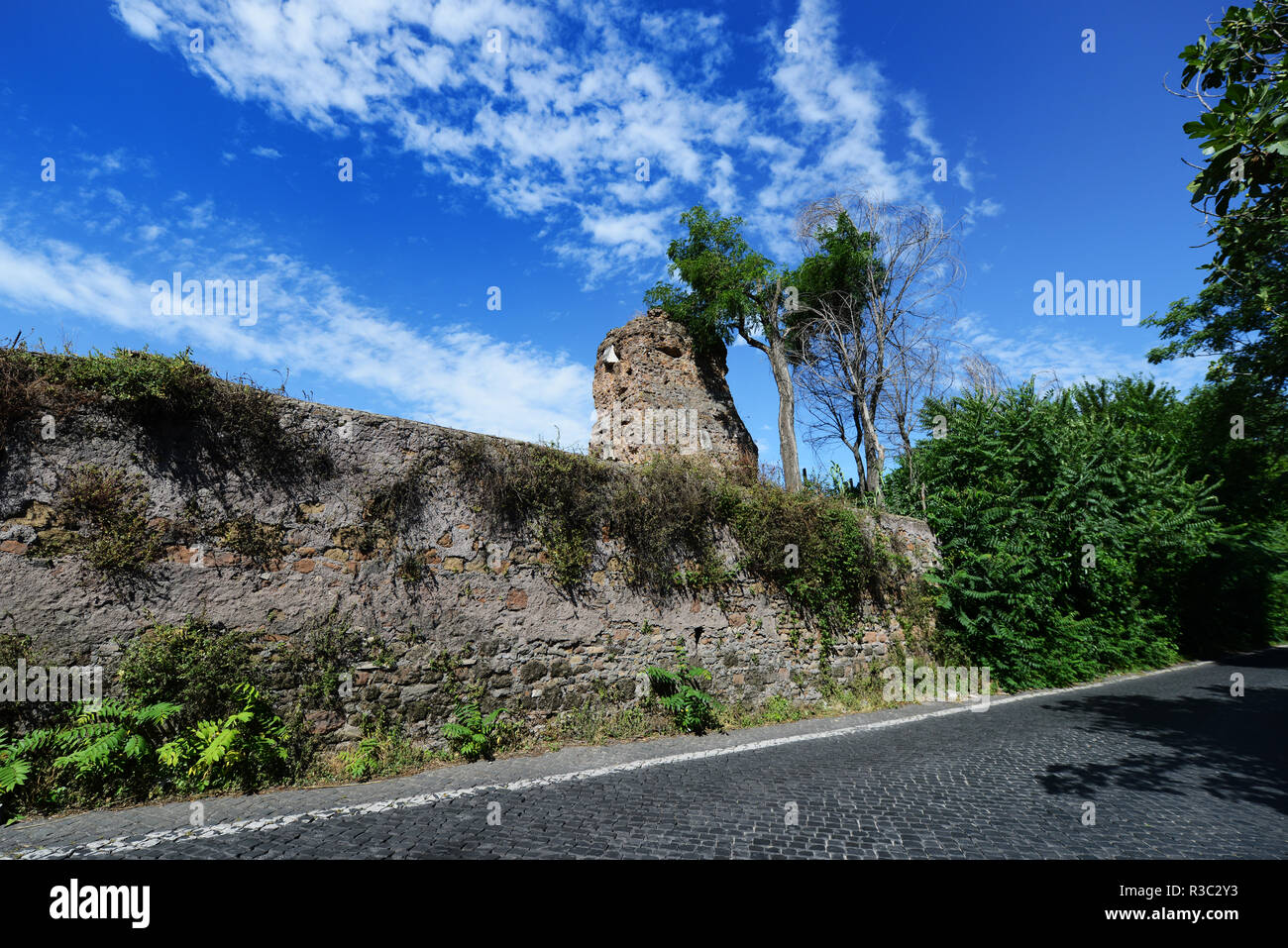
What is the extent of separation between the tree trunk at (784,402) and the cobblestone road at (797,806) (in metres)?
12.6

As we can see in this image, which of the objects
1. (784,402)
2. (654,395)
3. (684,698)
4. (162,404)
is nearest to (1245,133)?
(684,698)

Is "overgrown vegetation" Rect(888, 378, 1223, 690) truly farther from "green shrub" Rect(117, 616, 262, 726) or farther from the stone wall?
"green shrub" Rect(117, 616, 262, 726)

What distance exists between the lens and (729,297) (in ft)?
60.9

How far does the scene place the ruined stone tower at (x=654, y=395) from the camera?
52.1 ft

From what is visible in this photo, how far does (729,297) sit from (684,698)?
1416 centimetres

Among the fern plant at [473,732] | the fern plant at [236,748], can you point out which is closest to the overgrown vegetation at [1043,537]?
the fern plant at [473,732]

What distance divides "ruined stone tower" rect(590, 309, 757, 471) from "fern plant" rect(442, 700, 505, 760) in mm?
9666

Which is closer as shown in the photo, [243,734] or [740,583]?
[243,734]

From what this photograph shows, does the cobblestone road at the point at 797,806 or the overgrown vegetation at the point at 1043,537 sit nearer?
the cobblestone road at the point at 797,806

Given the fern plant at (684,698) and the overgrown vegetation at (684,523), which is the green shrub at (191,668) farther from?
the fern plant at (684,698)
